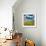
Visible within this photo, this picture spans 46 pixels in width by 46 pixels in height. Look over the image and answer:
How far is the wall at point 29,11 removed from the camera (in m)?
5.51

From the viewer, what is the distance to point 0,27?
4.58 meters

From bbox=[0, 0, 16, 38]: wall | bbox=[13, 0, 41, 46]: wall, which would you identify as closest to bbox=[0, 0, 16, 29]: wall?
bbox=[0, 0, 16, 38]: wall

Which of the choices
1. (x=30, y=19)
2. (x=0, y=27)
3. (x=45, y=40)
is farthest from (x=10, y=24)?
(x=45, y=40)

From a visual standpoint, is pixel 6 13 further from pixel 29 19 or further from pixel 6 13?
pixel 29 19

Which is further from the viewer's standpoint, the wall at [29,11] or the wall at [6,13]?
the wall at [29,11]

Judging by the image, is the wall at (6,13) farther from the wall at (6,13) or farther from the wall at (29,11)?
the wall at (29,11)

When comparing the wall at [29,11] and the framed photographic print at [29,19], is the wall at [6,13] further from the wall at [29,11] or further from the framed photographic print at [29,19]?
the framed photographic print at [29,19]

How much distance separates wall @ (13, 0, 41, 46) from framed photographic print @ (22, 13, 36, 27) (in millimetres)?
139

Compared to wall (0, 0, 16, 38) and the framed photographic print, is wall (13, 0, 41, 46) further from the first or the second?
wall (0, 0, 16, 38)

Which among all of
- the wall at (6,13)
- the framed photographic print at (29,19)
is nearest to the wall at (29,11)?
the framed photographic print at (29,19)

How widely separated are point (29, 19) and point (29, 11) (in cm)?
36

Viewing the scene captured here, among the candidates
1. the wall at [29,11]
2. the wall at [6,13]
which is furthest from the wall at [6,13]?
the wall at [29,11]

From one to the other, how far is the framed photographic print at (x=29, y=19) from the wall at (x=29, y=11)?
139 mm

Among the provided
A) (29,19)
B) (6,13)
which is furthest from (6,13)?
(29,19)
